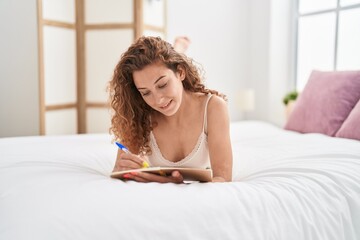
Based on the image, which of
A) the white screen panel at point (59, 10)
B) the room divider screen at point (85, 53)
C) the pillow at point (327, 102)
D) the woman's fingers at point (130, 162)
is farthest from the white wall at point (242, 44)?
the woman's fingers at point (130, 162)

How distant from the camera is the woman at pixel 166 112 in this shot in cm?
171

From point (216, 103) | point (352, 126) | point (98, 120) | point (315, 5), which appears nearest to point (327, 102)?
point (352, 126)

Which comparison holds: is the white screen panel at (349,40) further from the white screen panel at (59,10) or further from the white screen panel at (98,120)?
the white screen panel at (59,10)

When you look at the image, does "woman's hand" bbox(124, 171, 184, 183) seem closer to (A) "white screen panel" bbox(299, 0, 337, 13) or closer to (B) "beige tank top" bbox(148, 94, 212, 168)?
(B) "beige tank top" bbox(148, 94, 212, 168)

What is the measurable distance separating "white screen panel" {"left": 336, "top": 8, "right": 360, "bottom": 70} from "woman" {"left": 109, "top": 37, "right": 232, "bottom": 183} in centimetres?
247

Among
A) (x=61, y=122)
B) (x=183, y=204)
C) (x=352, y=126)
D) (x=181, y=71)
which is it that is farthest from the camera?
(x=61, y=122)

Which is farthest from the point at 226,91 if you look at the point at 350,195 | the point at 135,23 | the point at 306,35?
the point at 350,195

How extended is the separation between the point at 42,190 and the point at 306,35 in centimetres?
384

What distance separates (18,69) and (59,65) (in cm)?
40

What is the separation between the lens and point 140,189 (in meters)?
1.40

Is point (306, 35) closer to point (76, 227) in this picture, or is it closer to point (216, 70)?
point (216, 70)

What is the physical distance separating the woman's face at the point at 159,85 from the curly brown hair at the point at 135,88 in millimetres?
25

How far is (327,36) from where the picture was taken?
4293 mm

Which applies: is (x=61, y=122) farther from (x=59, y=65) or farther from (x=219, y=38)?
(x=219, y=38)
